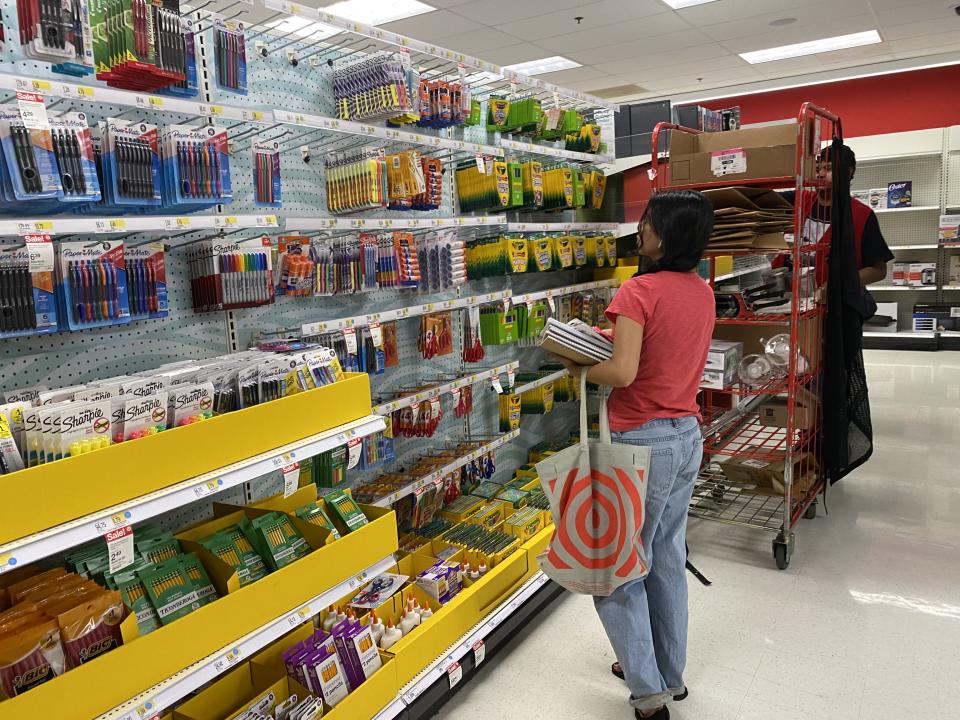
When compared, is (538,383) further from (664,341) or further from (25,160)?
(25,160)

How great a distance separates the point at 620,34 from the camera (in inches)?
326

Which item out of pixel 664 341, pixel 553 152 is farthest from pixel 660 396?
pixel 553 152

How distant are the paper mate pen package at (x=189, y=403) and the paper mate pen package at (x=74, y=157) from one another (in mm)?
549

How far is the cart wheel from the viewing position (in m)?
3.54

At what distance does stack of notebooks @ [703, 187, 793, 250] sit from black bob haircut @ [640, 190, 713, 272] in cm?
126

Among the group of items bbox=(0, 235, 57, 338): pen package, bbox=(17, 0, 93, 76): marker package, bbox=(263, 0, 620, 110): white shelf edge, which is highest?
bbox=(263, 0, 620, 110): white shelf edge

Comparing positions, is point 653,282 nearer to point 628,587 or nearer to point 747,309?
point 628,587

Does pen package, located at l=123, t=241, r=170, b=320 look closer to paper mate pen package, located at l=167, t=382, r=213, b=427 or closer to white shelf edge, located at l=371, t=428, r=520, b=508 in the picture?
paper mate pen package, located at l=167, t=382, r=213, b=427

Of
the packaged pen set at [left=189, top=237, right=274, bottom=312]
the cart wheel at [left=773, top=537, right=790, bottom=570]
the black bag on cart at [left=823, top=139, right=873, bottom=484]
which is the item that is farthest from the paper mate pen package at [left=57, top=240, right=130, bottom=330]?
the black bag on cart at [left=823, top=139, right=873, bottom=484]

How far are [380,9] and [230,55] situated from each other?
17.7 ft

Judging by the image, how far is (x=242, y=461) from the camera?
1.90 m

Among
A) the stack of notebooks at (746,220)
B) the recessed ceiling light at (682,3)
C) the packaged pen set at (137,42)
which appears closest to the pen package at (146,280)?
the packaged pen set at (137,42)

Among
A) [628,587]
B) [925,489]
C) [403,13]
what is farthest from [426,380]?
[403,13]

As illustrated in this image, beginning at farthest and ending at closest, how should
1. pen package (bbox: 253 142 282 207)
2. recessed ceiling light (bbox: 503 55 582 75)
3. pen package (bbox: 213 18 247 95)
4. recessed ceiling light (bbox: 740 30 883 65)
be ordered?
recessed ceiling light (bbox: 503 55 582 75), recessed ceiling light (bbox: 740 30 883 65), pen package (bbox: 253 142 282 207), pen package (bbox: 213 18 247 95)
